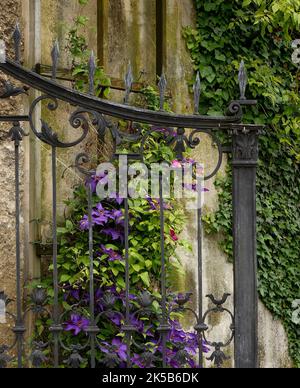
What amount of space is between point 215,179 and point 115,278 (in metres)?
1.55

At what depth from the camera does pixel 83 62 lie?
5.21m

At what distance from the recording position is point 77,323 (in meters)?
4.55


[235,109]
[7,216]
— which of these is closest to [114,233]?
[7,216]

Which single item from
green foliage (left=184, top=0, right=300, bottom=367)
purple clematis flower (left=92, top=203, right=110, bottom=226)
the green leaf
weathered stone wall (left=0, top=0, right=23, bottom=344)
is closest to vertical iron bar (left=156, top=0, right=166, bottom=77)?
green foliage (left=184, top=0, right=300, bottom=367)

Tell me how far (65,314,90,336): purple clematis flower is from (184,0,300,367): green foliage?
5.44 ft

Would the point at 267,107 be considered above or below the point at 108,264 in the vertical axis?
above

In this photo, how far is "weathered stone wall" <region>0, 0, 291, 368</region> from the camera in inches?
180

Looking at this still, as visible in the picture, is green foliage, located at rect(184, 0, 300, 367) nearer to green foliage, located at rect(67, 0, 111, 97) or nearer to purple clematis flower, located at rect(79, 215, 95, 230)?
green foliage, located at rect(67, 0, 111, 97)

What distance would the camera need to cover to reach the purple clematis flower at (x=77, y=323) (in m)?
4.50

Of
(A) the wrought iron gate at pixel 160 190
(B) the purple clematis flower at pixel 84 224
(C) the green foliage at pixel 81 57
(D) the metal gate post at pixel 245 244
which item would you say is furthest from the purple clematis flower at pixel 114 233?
(D) the metal gate post at pixel 245 244

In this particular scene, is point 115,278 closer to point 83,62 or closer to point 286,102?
point 83,62

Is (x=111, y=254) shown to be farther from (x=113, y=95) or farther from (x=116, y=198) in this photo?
(x=113, y=95)

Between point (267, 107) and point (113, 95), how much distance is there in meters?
1.42

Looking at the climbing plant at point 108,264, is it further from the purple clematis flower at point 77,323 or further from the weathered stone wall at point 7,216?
the weathered stone wall at point 7,216
